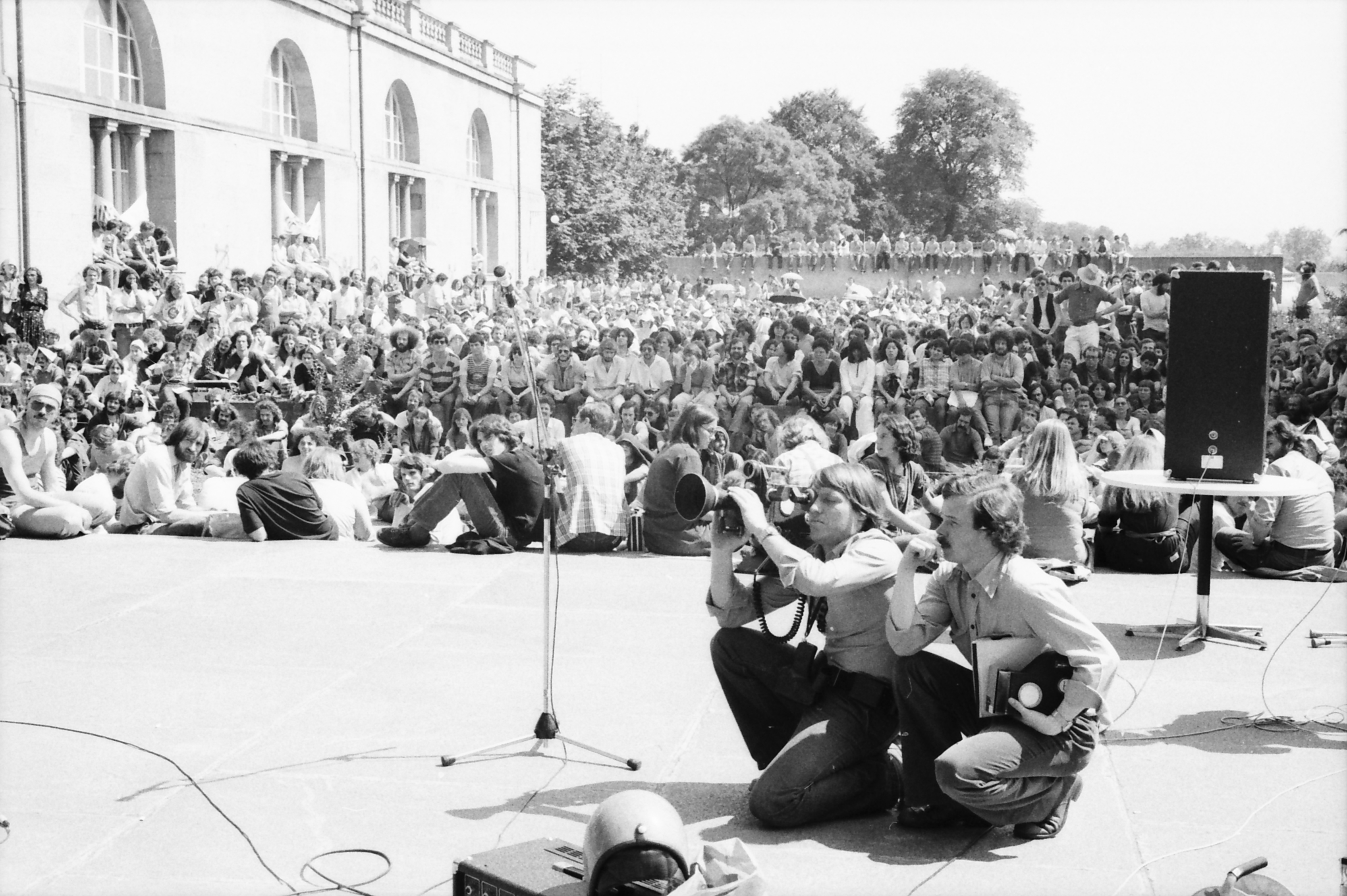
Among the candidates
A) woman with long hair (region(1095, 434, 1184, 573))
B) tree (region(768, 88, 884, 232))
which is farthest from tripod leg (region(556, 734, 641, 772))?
tree (region(768, 88, 884, 232))

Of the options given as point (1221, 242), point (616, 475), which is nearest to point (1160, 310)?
point (616, 475)

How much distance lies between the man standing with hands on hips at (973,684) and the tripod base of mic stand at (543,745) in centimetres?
120

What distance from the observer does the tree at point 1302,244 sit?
52.0 meters

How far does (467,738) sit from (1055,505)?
3220 millimetres

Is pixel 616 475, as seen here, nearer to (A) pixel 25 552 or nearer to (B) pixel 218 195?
(A) pixel 25 552

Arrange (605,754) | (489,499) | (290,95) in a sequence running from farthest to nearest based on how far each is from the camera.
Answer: (290,95), (489,499), (605,754)

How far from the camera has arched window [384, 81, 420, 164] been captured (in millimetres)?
36375

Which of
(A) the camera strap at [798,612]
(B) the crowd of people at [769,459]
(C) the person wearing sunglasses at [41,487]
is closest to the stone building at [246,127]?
(B) the crowd of people at [769,459]

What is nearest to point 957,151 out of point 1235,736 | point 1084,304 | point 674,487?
point 1084,304

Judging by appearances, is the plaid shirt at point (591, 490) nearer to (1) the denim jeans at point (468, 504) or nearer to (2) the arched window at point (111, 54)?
(1) the denim jeans at point (468, 504)

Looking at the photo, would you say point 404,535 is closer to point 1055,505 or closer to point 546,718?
point 546,718

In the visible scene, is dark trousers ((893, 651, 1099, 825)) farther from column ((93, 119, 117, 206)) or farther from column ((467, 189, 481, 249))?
column ((467, 189, 481, 249))

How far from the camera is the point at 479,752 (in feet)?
18.2

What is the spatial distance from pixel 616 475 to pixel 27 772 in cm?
523
